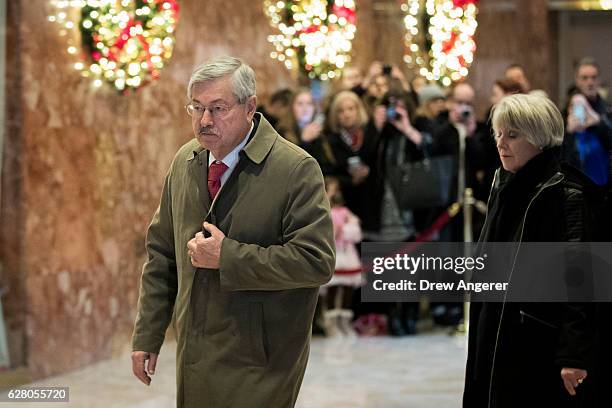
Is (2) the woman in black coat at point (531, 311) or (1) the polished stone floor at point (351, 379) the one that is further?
(1) the polished stone floor at point (351, 379)

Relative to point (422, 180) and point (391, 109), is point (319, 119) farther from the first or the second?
point (422, 180)

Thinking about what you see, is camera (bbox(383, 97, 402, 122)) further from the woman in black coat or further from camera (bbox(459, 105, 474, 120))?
the woman in black coat

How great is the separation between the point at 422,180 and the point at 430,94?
89cm

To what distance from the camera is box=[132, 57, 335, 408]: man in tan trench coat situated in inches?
135

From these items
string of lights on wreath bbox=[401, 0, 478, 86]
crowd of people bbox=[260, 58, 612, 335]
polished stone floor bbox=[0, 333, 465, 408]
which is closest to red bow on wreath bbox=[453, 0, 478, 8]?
string of lights on wreath bbox=[401, 0, 478, 86]

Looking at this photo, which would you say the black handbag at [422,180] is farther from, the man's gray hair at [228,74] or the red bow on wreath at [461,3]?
the man's gray hair at [228,74]

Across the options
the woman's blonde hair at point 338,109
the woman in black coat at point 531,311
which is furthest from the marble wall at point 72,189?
the woman in black coat at point 531,311

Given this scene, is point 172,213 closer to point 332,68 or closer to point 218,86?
point 218,86

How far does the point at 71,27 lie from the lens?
7.32 m

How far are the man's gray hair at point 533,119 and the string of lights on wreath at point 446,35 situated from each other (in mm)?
5268

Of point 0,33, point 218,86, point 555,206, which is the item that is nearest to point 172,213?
point 218,86

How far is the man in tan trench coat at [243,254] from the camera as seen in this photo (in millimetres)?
3422

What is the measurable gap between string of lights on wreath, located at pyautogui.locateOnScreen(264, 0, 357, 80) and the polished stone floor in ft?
7.08

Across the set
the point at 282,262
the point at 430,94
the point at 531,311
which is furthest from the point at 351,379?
the point at 282,262
